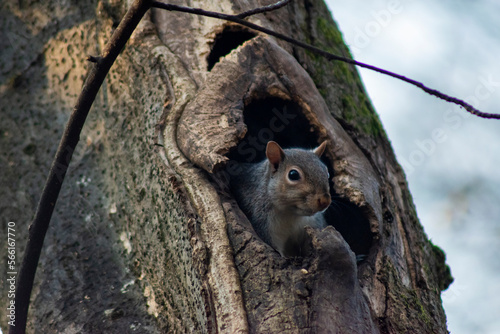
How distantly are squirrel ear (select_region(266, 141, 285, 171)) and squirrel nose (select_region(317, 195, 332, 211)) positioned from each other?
433 mm

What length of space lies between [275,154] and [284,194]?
26 centimetres

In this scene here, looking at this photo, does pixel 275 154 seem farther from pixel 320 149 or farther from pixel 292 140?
pixel 292 140

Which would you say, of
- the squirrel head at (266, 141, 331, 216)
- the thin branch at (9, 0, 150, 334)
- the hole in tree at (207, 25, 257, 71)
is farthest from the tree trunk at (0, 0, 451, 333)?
the thin branch at (9, 0, 150, 334)

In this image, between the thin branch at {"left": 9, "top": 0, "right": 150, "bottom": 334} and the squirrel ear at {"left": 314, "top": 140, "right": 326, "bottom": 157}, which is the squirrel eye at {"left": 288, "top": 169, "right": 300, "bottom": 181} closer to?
the squirrel ear at {"left": 314, "top": 140, "right": 326, "bottom": 157}

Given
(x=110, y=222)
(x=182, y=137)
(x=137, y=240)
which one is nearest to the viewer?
(x=182, y=137)

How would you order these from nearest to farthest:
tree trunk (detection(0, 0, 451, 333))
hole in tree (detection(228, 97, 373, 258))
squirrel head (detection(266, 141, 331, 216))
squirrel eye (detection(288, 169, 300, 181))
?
tree trunk (detection(0, 0, 451, 333)) → hole in tree (detection(228, 97, 373, 258)) → squirrel head (detection(266, 141, 331, 216)) → squirrel eye (detection(288, 169, 300, 181))

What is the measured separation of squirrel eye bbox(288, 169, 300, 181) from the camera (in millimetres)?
3283

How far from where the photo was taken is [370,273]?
2570 mm

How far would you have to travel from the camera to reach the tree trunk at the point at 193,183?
224 cm

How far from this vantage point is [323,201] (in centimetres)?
307

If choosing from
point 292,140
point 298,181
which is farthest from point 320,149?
point 292,140

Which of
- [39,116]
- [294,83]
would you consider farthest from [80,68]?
[294,83]

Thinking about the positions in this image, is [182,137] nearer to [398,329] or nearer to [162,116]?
[162,116]

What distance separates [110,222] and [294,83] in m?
1.36
